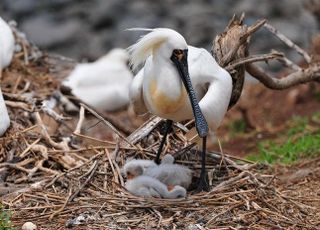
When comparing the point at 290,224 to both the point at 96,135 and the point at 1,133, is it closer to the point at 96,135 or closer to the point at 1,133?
the point at 1,133

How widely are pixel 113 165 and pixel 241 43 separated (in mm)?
1512

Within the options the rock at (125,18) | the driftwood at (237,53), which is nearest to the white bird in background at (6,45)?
the driftwood at (237,53)

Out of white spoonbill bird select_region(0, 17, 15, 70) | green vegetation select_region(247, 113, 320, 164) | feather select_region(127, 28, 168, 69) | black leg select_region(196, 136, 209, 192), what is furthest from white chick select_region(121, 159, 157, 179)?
white spoonbill bird select_region(0, 17, 15, 70)

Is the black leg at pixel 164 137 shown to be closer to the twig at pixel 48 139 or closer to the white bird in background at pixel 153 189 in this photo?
the white bird in background at pixel 153 189

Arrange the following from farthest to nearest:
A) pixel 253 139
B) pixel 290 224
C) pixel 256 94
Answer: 1. pixel 256 94
2. pixel 253 139
3. pixel 290 224

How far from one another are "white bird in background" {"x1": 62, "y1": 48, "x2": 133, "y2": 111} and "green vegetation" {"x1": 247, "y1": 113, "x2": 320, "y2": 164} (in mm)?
3097

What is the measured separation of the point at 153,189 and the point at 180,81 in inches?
31.1

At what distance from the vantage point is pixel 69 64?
11172 millimetres

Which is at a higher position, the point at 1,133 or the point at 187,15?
the point at 1,133

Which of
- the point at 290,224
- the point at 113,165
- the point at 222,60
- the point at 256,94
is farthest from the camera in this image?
the point at 256,94

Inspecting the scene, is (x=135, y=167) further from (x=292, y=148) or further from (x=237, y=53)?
(x=292, y=148)

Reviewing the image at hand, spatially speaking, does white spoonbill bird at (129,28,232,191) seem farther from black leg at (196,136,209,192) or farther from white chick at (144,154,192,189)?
white chick at (144,154,192,189)

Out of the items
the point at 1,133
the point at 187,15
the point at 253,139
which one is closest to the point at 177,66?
the point at 1,133

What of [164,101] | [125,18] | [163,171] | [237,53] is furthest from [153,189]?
[125,18]
